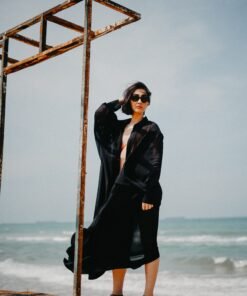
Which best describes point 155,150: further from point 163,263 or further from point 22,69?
point 163,263

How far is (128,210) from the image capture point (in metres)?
3.62

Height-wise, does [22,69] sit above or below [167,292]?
above

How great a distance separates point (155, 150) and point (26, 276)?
1162cm

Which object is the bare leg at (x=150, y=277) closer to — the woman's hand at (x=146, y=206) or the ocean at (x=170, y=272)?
the woman's hand at (x=146, y=206)

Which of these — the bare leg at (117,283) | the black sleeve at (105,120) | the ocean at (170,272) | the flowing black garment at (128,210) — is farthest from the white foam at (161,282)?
the black sleeve at (105,120)

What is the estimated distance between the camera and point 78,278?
317 cm

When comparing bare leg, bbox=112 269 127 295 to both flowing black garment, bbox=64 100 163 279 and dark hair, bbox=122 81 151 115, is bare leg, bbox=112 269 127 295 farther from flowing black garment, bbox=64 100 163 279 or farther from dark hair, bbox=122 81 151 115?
dark hair, bbox=122 81 151 115

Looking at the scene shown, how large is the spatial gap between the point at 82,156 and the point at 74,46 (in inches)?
45.1

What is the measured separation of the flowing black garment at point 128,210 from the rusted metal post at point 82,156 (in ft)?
1.33

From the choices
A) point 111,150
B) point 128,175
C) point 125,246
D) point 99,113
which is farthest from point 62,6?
point 125,246

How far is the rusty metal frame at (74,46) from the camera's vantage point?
10.5 ft

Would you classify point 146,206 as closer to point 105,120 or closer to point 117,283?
point 117,283

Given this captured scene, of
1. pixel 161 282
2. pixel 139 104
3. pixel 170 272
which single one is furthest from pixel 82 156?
pixel 170 272

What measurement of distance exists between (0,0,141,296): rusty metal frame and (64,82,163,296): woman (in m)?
0.44
